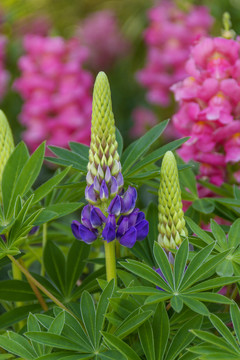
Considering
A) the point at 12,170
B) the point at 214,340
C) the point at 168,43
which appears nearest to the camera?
the point at 214,340

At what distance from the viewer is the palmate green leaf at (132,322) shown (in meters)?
0.67

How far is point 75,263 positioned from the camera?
35.4 inches

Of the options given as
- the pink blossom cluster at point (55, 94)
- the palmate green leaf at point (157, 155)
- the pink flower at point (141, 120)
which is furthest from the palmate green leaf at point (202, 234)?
the pink flower at point (141, 120)

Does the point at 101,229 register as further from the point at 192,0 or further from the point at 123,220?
the point at 192,0

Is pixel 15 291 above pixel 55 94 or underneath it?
above

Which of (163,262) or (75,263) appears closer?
(163,262)

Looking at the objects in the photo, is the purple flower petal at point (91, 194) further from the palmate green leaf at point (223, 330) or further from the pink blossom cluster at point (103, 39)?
the pink blossom cluster at point (103, 39)

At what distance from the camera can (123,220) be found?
752 millimetres

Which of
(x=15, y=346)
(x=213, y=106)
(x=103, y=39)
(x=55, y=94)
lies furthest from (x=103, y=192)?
(x=103, y=39)

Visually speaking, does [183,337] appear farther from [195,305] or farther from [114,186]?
[114,186]

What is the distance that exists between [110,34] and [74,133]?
5.17 ft

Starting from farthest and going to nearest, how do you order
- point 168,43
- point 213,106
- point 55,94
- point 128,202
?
point 168,43, point 55,94, point 213,106, point 128,202

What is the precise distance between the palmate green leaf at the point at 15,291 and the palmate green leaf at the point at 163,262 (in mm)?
242

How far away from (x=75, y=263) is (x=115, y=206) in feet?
0.63
